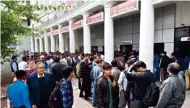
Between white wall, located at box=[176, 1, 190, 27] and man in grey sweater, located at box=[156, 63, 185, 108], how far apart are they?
8.88 metres

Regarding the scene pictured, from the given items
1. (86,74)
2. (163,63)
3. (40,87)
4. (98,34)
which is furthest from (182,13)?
(98,34)

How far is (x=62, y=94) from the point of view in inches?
195

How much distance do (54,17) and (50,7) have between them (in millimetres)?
25069

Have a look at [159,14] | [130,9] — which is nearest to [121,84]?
[130,9]

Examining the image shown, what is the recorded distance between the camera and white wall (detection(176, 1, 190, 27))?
1284 cm

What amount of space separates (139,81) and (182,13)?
9.52 m

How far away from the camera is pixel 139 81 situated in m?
5.04

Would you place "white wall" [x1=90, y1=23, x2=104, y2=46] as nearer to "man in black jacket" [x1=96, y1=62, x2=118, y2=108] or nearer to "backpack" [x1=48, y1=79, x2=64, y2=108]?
"man in black jacket" [x1=96, y1=62, x2=118, y2=108]

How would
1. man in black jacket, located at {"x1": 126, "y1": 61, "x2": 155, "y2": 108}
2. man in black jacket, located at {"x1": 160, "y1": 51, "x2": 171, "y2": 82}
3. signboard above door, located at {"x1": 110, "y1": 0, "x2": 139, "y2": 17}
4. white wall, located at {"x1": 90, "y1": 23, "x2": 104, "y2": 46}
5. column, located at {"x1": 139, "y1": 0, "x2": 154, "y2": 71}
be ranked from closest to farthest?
man in black jacket, located at {"x1": 126, "y1": 61, "x2": 155, "y2": 108} < man in black jacket, located at {"x1": 160, "y1": 51, "x2": 171, "y2": 82} < column, located at {"x1": 139, "y1": 0, "x2": 154, "y2": 71} < signboard above door, located at {"x1": 110, "y1": 0, "x2": 139, "y2": 17} < white wall, located at {"x1": 90, "y1": 23, "x2": 104, "y2": 46}

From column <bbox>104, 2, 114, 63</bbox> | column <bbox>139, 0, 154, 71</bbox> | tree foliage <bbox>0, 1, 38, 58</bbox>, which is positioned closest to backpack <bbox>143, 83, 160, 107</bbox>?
tree foliage <bbox>0, 1, 38, 58</bbox>

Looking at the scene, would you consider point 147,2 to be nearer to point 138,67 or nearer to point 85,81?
point 85,81

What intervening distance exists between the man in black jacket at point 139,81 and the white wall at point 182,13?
8777 mm

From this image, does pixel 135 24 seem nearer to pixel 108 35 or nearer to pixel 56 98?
pixel 108 35

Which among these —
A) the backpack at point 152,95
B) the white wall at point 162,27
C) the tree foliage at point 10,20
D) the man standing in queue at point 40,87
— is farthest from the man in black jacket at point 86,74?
the white wall at point 162,27
